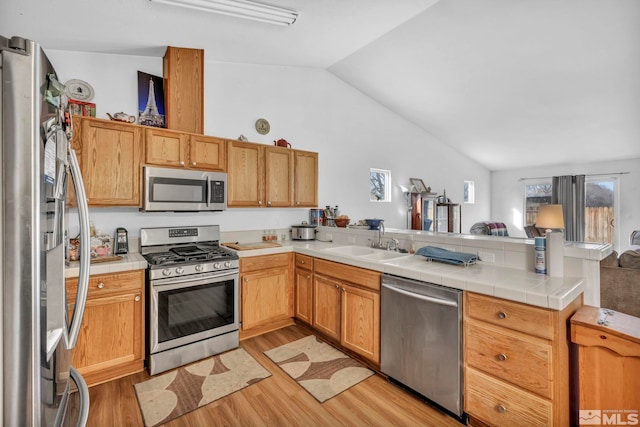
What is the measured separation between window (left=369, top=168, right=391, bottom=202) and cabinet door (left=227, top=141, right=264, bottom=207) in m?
2.42

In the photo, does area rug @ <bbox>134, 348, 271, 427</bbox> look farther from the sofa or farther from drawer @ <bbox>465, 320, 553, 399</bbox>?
the sofa

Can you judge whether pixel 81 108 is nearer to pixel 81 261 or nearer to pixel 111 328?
pixel 111 328

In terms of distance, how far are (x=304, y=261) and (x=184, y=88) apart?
2.24 m

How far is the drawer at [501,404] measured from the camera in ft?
5.25

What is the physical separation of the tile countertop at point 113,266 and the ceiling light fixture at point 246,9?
6.58ft

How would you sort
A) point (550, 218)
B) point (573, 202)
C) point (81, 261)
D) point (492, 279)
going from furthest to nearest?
point (573, 202) → point (550, 218) → point (492, 279) → point (81, 261)

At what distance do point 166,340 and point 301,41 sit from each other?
130 inches

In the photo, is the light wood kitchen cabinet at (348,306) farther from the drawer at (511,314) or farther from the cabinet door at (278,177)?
the cabinet door at (278,177)

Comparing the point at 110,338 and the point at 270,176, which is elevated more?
the point at 270,176

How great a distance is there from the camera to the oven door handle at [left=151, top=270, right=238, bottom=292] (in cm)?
249

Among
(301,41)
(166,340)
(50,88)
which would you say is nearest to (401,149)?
(301,41)

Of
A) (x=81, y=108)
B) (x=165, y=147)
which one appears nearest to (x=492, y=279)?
(x=165, y=147)

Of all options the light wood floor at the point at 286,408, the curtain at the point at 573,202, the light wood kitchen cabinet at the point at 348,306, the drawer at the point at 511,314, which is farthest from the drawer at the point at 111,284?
the curtain at the point at 573,202

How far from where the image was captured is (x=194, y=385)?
2334mm
